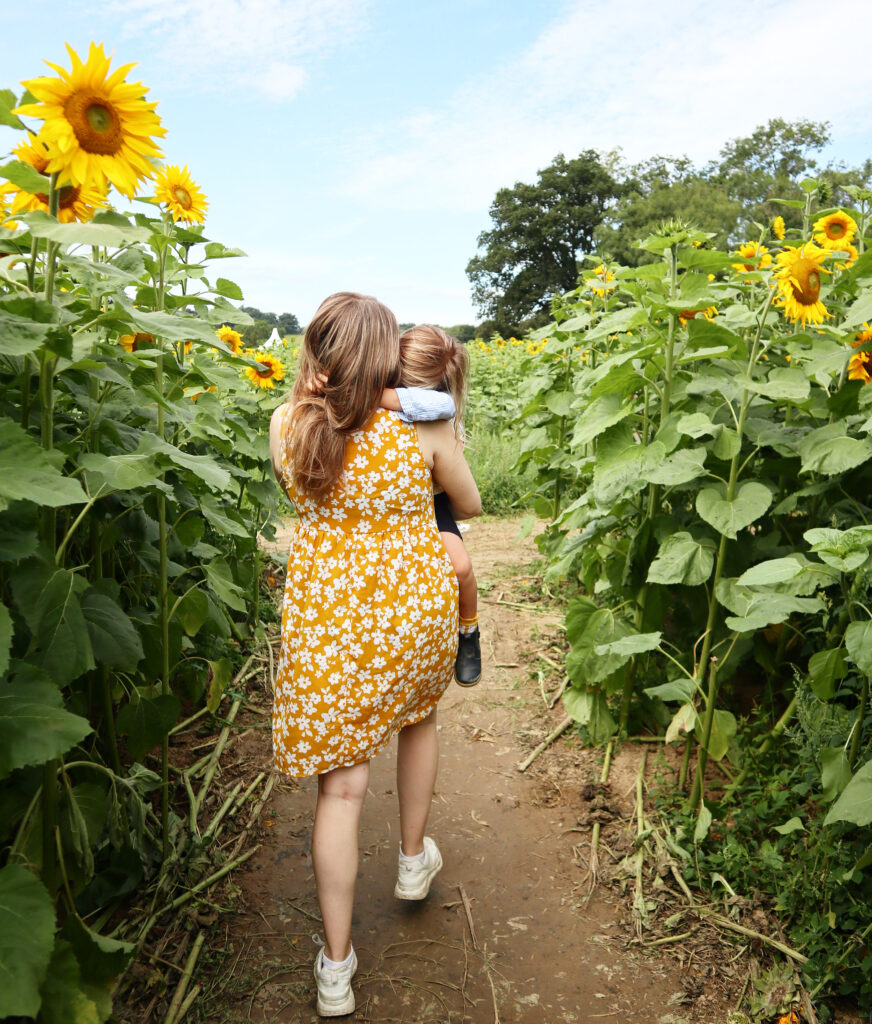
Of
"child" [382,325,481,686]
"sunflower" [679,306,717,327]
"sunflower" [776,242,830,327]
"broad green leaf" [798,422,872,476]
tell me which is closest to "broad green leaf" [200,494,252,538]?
"child" [382,325,481,686]

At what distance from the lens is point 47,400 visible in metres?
1.66

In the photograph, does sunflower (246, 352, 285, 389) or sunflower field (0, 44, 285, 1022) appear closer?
sunflower field (0, 44, 285, 1022)

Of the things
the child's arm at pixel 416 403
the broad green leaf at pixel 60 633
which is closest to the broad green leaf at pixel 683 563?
the child's arm at pixel 416 403

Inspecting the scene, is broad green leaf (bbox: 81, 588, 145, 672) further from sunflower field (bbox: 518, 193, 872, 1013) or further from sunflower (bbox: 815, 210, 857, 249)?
sunflower (bbox: 815, 210, 857, 249)

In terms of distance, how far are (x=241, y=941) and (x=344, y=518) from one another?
4.17ft

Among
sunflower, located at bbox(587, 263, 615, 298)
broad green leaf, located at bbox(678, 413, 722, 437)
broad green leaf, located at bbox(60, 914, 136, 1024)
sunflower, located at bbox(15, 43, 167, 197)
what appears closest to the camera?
sunflower, located at bbox(15, 43, 167, 197)

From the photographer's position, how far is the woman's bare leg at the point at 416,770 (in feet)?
8.13

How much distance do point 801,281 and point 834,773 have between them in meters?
1.43

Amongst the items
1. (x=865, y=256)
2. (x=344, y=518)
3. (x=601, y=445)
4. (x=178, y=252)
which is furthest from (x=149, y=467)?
(x=865, y=256)

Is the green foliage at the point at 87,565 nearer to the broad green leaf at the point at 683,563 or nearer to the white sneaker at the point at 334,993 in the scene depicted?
the white sneaker at the point at 334,993

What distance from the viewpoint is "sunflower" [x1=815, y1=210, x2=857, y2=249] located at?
3145 mm

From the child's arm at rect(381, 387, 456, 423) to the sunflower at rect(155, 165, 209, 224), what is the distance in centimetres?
145

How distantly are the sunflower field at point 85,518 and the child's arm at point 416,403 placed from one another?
0.48 metres

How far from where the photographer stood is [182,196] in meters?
3.14
